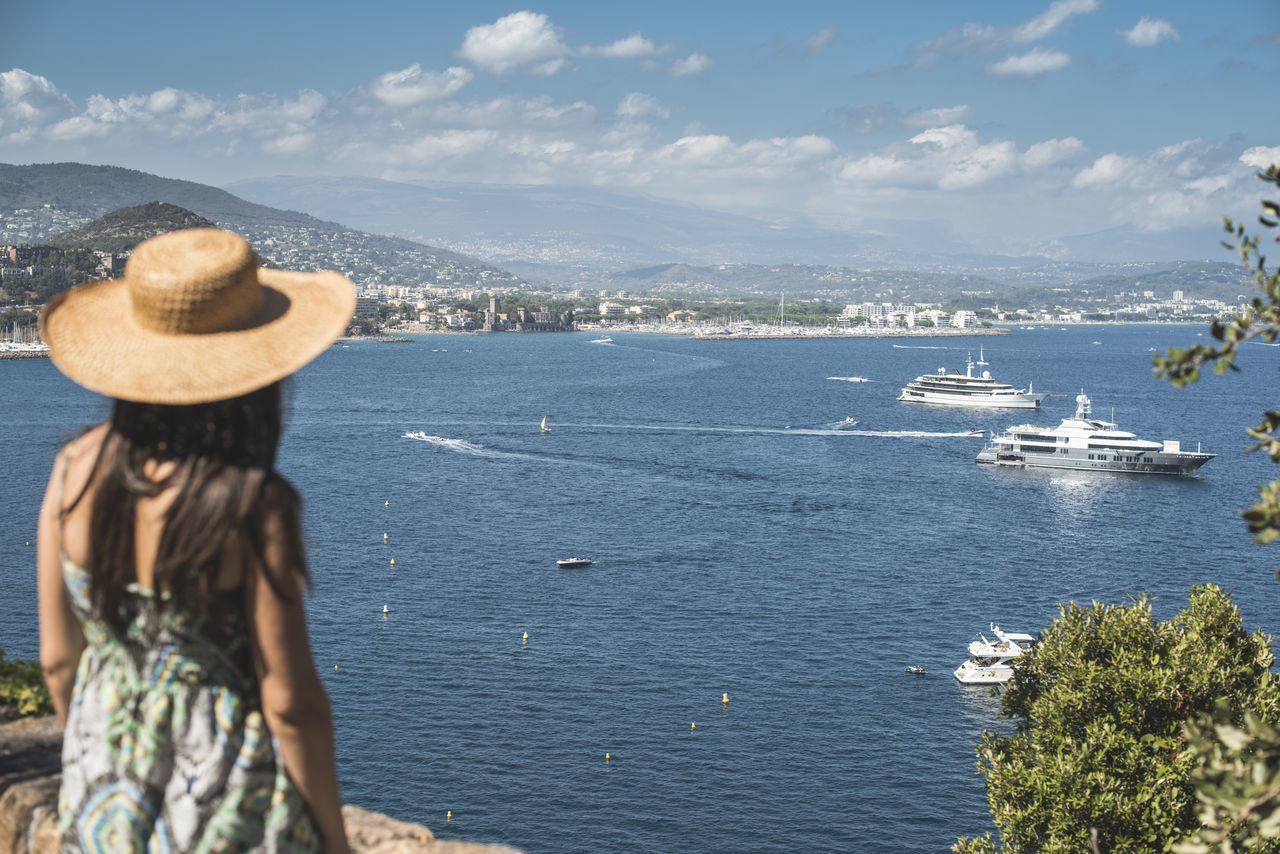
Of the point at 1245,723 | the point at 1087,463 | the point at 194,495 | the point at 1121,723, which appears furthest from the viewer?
the point at 1087,463

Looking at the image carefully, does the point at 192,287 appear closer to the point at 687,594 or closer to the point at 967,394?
the point at 687,594

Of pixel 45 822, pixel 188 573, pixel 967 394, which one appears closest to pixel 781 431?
pixel 967 394

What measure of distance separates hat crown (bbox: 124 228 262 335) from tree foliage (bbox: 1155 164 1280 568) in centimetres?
330

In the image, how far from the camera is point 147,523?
6.96 ft

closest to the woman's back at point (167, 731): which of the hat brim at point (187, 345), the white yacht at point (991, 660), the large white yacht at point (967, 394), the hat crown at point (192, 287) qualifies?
the hat brim at point (187, 345)

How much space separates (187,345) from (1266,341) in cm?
415

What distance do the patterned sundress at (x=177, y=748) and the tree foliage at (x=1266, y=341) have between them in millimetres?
3227

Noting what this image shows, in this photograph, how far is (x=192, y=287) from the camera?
2143 mm

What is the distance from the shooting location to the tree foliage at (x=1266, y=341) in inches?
155

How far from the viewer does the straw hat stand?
2.10 meters

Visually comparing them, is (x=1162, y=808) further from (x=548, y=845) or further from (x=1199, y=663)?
(x=548, y=845)

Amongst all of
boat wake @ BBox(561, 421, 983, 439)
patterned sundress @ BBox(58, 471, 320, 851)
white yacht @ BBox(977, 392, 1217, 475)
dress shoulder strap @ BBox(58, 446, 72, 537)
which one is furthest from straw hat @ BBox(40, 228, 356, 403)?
boat wake @ BBox(561, 421, 983, 439)

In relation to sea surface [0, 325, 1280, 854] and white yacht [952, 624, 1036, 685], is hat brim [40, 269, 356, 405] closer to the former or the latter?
sea surface [0, 325, 1280, 854]

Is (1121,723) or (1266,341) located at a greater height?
(1266,341)
